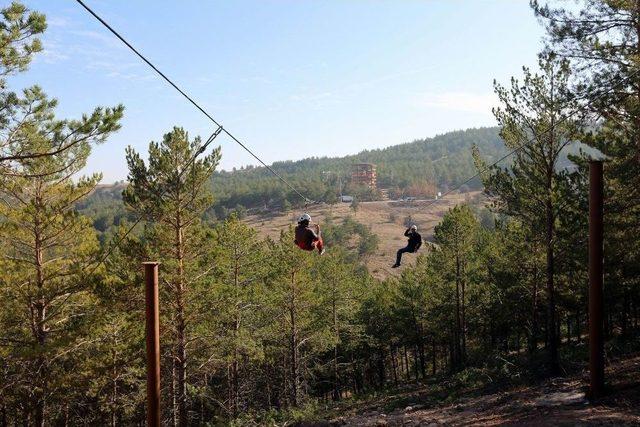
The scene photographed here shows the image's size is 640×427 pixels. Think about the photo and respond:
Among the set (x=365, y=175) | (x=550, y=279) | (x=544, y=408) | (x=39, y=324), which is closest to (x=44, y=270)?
(x=39, y=324)

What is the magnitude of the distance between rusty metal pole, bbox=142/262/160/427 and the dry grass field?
8362 cm

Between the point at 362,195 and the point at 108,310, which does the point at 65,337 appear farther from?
the point at 362,195

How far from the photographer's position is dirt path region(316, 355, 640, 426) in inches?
376

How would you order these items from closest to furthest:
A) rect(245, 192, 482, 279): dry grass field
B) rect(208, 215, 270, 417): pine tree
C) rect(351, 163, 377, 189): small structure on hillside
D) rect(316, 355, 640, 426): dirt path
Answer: rect(316, 355, 640, 426): dirt path, rect(208, 215, 270, 417): pine tree, rect(245, 192, 482, 279): dry grass field, rect(351, 163, 377, 189): small structure on hillside

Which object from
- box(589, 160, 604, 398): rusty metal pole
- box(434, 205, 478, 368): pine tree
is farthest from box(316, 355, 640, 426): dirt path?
box(434, 205, 478, 368): pine tree

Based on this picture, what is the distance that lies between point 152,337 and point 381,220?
13841 cm

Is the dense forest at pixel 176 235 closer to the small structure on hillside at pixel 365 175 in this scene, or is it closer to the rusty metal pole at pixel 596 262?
the rusty metal pole at pixel 596 262

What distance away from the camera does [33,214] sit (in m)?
13.9

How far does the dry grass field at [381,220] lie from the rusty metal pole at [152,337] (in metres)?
83.6

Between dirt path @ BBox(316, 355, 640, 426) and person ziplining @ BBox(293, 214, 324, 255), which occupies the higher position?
person ziplining @ BBox(293, 214, 324, 255)

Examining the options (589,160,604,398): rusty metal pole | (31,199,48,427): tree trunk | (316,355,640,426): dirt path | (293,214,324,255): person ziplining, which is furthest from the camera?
(31,199,48,427): tree trunk

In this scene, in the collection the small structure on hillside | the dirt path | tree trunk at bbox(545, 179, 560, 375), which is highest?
the small structure on hillside

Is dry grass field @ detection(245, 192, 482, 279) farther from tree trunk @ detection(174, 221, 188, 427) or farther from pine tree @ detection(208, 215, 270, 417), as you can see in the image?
tree trunk @ detection(174, 221, 188, 427)

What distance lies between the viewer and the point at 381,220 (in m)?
145
